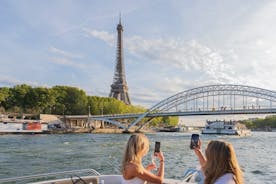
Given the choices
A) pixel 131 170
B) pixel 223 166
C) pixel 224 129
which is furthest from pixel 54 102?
pixel 223 166

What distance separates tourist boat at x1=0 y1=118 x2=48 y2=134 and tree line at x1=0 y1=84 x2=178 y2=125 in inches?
382

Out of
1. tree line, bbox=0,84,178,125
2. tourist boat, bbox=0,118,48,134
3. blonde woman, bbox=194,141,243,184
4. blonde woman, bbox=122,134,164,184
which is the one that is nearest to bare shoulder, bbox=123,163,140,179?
blonde woman, bbox=122,134,164,184

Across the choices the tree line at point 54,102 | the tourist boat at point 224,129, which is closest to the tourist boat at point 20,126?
the tree line at point 54,102

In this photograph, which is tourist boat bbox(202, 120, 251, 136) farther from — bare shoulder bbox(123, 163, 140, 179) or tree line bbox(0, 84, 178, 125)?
bare shoulder bbox(123, 163, 140, 179)

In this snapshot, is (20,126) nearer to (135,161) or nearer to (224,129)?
(224,129)

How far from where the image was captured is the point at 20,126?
185 feet

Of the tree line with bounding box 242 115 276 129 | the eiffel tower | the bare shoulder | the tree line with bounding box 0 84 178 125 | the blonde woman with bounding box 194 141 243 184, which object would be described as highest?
the eiffel tower

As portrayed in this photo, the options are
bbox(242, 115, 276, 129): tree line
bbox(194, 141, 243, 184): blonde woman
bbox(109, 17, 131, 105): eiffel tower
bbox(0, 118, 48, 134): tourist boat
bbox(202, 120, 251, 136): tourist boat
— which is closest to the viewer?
bbox(194, 141, 243, 184): blonde woman

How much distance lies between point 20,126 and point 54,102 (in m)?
15.0

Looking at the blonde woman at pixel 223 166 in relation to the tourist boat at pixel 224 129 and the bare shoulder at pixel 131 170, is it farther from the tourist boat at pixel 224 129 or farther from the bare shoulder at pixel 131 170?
the tourist boat at pixel 224 129

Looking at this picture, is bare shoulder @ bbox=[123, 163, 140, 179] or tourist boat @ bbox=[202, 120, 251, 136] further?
tourist boat @ bbox=[202, 120, 251, 136]

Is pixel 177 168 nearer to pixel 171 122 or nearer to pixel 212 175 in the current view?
pixel 212 175

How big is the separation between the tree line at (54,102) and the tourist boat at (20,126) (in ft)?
31.8

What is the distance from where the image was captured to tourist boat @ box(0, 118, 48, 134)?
2122 inches
